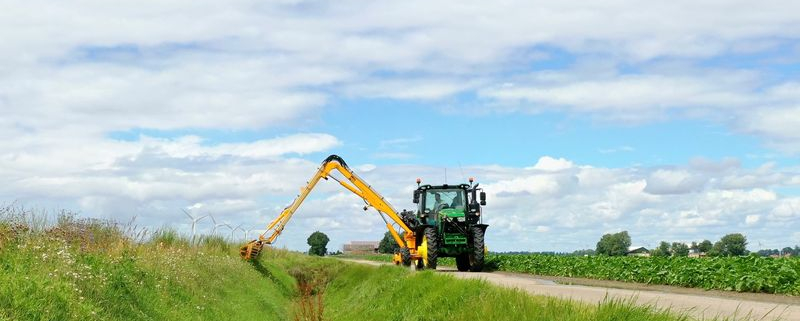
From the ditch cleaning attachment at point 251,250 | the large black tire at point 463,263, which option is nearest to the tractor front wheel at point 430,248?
the large black tire at point 463,263

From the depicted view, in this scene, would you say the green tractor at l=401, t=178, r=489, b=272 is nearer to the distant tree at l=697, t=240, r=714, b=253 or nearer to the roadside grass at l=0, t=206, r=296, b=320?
the roadside grass at l=0, t=206, r=296, b=320

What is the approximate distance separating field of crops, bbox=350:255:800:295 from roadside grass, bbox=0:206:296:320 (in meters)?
14.2

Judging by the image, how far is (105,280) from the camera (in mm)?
14289

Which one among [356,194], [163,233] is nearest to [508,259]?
[356,194]

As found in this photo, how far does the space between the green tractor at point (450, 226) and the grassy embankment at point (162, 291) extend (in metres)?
5.96

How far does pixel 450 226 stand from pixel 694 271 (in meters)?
10.2

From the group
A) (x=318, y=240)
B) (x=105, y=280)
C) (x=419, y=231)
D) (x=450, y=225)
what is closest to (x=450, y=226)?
(x=450, y=225)

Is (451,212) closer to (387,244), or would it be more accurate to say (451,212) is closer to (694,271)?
(694,271)

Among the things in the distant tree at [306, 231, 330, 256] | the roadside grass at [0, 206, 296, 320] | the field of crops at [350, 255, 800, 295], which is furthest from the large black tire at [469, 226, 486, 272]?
the distant tree at [306, 231, 330, 256]

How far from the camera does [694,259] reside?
1172 inches

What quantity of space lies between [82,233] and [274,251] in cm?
4298

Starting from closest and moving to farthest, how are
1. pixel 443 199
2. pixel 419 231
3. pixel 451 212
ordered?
1. pixel 451 212
2. pixel 419 231
3. pixel 443 199

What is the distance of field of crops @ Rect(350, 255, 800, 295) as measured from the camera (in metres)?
23.3

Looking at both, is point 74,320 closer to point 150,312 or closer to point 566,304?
point 150,312
